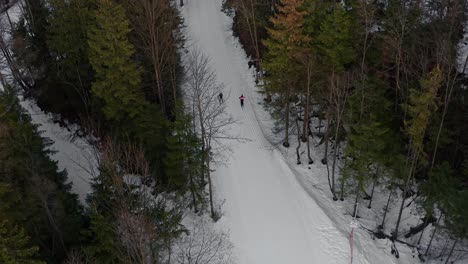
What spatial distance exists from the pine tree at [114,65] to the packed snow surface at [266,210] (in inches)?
292

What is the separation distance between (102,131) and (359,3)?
→ 65.3ft

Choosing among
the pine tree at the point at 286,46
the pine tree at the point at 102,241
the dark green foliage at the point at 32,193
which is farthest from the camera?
the pine tree at the point at 286,46

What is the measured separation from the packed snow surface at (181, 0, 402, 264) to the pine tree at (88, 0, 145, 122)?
24.3 feet

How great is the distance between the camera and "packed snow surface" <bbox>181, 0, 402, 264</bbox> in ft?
80.8

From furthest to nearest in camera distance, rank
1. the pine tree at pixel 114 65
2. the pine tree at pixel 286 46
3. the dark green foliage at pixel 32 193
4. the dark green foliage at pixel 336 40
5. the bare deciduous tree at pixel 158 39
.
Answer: the dark green foliage at pixel 336 40 → the bare deciduous tree at pixel 158 39 → the pine tree at pixel 286 46 → the pine tree at pixel 114 65 → the dark green foliage at pixel 32 193

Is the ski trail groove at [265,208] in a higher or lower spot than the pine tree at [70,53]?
lower

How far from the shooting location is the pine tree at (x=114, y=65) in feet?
88.0

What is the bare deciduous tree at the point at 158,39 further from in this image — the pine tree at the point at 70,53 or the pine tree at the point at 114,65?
the pine tree at the point at 70,53

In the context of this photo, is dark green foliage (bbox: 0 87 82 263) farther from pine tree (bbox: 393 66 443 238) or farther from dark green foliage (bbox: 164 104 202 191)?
pine tree (bbox: 393 66 443 238)

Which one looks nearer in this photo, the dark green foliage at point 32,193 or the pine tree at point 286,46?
the dark green foliage at point 32,193

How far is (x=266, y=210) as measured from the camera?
88.9 feet

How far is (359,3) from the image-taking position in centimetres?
3031

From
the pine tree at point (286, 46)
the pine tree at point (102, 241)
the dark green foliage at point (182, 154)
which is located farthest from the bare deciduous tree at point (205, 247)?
the pine tree at point (286, 46)

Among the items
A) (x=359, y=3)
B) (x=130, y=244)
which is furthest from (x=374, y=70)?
(x=130, y=244)
